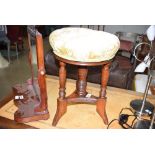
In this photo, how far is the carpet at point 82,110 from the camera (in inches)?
40.6

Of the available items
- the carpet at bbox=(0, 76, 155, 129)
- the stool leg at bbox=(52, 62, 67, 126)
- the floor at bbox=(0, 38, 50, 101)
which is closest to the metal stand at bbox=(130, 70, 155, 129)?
the carpet at bbox=(0, 76, 155, 129)

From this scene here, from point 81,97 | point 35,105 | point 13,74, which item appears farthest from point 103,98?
point 13,74

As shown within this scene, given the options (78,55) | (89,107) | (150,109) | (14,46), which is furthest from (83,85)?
(14,46)

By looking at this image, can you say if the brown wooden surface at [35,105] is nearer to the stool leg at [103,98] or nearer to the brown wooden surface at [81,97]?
the brown wooden surface at [81,97]

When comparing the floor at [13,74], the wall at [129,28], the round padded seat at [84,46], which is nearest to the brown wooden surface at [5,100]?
the round padded seat at [84,46]

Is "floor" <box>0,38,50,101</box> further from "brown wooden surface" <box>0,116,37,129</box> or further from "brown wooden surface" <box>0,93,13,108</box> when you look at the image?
"brown wooden surface" <box>0,116,37,129</box>

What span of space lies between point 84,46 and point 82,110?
1.40 ft

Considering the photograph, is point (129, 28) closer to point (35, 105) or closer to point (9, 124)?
point (35, 105)

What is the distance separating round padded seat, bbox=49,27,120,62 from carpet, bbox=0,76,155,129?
340mm

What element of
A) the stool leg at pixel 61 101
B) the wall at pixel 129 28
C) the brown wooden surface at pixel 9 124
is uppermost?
the wall at pixel 129 28

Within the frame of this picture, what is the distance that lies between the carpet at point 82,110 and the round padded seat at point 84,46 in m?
0.34
